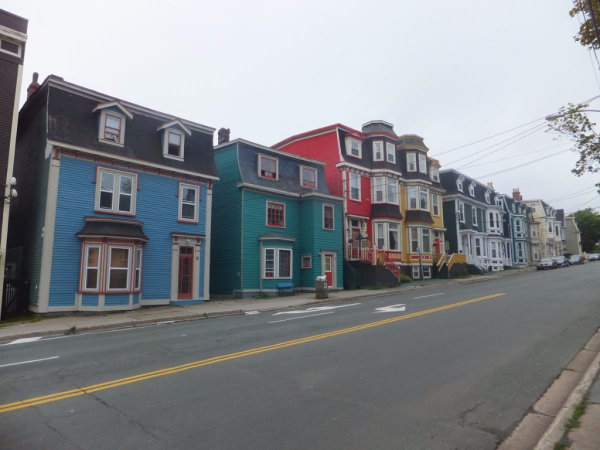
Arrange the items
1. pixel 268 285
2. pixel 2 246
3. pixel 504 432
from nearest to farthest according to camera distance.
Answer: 1. pixel 504 432
2. pixel 2 246
3. pixel 268 285

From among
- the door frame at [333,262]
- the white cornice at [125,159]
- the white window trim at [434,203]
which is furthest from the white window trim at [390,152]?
the white cornice at [125,159]

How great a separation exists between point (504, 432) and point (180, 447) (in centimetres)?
383

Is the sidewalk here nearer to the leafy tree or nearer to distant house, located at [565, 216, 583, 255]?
distant house, located at [565, 216, 583, 255]

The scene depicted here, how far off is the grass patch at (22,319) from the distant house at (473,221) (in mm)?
36638

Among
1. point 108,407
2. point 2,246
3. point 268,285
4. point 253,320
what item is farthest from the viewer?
point 268,285

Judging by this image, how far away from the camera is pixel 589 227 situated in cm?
8931

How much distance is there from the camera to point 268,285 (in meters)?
24.2

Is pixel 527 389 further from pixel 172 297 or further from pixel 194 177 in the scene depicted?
pixel 194 177

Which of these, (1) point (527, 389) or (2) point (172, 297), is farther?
(2) point (172, 297)

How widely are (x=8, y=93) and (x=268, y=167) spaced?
13734 mm

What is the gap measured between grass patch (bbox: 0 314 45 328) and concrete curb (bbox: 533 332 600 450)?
16.6 meters

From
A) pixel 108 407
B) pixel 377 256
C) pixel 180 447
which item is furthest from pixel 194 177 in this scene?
pixel 180 447

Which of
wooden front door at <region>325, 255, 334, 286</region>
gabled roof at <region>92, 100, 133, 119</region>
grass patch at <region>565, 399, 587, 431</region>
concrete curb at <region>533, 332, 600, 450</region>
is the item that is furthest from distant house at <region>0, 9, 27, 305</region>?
grass patch at <region>565, 399, 587, 431</region>

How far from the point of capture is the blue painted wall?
16766 millimetres
